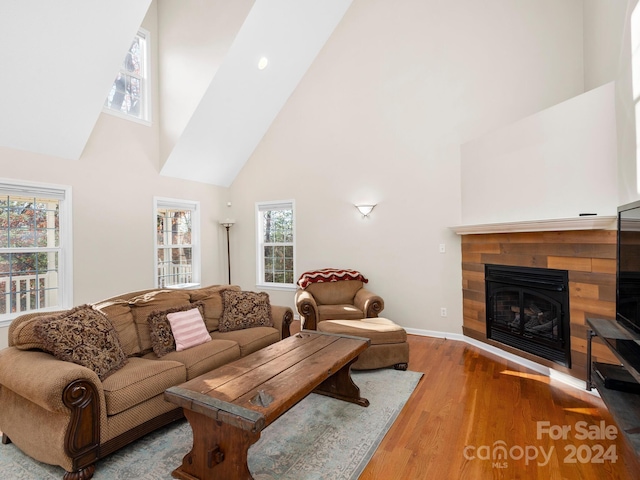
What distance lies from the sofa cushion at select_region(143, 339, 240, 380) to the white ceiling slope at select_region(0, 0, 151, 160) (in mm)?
2738

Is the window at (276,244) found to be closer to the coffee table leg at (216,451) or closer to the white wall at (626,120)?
the coffee table leg at (216,451)

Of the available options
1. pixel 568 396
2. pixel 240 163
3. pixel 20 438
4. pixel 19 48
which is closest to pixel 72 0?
pixel 19 48

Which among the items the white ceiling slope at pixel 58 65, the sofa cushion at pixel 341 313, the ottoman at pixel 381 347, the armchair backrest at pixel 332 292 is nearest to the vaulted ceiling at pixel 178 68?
the white ceiling slope at pixel 58 65

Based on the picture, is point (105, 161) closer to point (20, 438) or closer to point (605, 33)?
point (20, 438)

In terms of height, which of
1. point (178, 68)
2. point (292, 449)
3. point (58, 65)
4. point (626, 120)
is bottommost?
point (292, 449)

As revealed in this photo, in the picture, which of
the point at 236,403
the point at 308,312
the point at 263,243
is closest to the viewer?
the point at 236,403

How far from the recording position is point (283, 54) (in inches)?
191

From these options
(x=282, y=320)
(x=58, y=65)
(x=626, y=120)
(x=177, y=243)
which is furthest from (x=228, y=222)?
(x=626, y=120)

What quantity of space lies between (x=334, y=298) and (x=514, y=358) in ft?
7.07

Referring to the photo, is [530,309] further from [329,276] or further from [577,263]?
[329,276]

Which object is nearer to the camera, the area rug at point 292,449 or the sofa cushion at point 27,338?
the area rug at point 292,449

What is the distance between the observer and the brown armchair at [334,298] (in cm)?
401

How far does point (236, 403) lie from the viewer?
1.73m

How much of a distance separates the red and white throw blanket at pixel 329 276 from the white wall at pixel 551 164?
168 centimetres
